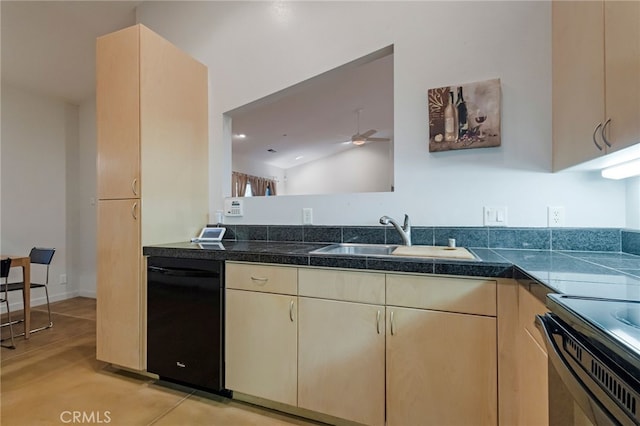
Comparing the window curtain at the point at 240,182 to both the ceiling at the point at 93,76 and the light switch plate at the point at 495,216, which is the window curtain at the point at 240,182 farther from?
the light switch plate at the point at 495,216

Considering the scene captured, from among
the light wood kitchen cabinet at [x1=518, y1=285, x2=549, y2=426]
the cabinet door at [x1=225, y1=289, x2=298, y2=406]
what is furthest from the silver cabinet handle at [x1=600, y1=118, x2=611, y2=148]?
the cabinet door at [x1=225, y1=289, x2=298, y2=406]

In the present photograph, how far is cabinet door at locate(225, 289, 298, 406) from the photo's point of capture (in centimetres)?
161

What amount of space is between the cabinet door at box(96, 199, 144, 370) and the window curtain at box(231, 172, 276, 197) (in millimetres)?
4097

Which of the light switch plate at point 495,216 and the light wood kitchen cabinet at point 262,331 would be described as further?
the light switch plate at point 495,216

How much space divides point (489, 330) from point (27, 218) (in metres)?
4.98

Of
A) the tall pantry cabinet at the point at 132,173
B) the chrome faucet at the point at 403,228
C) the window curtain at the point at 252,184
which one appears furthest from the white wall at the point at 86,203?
the chrome faucet at the point at 403,228

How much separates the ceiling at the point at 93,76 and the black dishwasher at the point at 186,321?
4.57 ft

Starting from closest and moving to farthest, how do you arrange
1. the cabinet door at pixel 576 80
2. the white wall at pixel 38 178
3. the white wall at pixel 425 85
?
the cabinet door at pixel 576 80, the white wall at pixel 425 85, the white wall at pixel 38 178

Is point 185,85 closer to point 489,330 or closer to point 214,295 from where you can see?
point 214,295

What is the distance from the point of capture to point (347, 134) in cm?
652

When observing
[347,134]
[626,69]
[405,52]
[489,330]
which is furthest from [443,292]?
[347,134]

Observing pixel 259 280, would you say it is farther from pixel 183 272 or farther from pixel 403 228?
pixel 403 228

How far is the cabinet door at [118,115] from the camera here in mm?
2002

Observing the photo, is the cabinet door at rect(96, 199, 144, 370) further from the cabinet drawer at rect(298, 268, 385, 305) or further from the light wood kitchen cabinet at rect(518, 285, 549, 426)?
the light wood kitchen cabinet at rect(518, 285, 549, 426)
